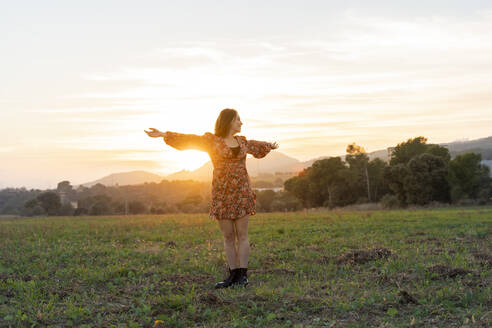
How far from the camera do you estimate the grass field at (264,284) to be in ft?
16.6

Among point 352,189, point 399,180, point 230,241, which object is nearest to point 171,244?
point 230,241

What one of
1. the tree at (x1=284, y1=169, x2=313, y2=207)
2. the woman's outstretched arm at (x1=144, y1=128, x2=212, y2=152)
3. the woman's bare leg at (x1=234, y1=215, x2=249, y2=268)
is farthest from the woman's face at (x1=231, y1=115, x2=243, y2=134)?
the tree at (x1=284, y1=169, x2=313, y2=207)

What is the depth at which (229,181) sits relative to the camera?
6.77 metres

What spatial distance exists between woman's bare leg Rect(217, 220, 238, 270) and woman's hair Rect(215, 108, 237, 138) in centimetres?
130

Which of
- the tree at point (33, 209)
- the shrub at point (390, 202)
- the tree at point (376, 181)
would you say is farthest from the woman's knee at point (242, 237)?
the tree at point (33, 209)

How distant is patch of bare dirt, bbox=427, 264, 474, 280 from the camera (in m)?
6.41

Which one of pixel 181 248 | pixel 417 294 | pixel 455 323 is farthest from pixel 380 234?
pixel 455 323

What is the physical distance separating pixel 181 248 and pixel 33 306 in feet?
16.4

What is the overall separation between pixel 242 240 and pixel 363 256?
8.06 feet

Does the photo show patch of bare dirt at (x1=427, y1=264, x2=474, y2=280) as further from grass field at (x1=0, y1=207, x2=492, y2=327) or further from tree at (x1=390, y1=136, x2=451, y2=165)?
tree at (x1=390, y1=136, x2=451, y2=165)

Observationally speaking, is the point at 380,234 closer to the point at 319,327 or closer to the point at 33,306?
the point at 319,327

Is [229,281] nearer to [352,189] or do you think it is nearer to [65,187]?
[352,189]

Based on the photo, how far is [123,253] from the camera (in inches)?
380

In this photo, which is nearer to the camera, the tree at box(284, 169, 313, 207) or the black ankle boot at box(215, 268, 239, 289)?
the black ankle boot at box(215, 268, 239, 289)
